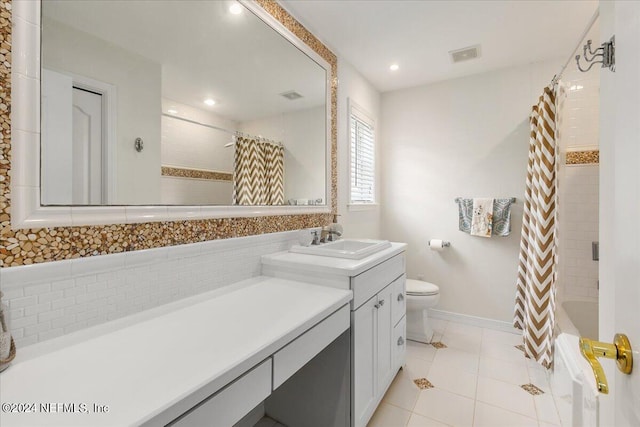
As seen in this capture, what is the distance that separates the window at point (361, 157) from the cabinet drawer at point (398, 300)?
924 mm

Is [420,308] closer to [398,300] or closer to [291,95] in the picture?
[398,300]

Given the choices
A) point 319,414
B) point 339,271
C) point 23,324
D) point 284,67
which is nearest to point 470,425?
point 319,414

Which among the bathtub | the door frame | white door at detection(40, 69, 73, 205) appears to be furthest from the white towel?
white door at detection(40, 69, 73, 205)

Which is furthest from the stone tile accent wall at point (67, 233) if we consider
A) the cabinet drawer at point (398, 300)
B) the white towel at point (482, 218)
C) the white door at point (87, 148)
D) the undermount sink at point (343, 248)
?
the white towel at point (482, 218)

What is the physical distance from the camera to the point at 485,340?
2.60 metres

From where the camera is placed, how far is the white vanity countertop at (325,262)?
1.38m

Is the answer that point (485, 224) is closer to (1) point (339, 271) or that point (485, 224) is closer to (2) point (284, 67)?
(1) point (339, 271)

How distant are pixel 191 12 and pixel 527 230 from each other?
2.72 m

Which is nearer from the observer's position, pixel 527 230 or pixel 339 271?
pixel 339 271

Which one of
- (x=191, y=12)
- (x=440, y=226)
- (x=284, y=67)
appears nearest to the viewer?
(x=191, y=12)

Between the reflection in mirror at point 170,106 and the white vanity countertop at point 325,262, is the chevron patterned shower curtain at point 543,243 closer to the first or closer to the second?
the white vanity countertop at point 325,262

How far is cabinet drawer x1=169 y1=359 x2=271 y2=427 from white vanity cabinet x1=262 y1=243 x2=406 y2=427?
61 cm

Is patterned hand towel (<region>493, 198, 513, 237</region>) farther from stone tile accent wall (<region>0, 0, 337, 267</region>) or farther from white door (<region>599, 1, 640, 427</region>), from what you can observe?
white door (<region>599, 1, 640, 427</region>)

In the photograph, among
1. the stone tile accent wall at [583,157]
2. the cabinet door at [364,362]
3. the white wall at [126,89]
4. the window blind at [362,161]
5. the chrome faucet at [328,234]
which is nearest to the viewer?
the white wall at [126,89]
